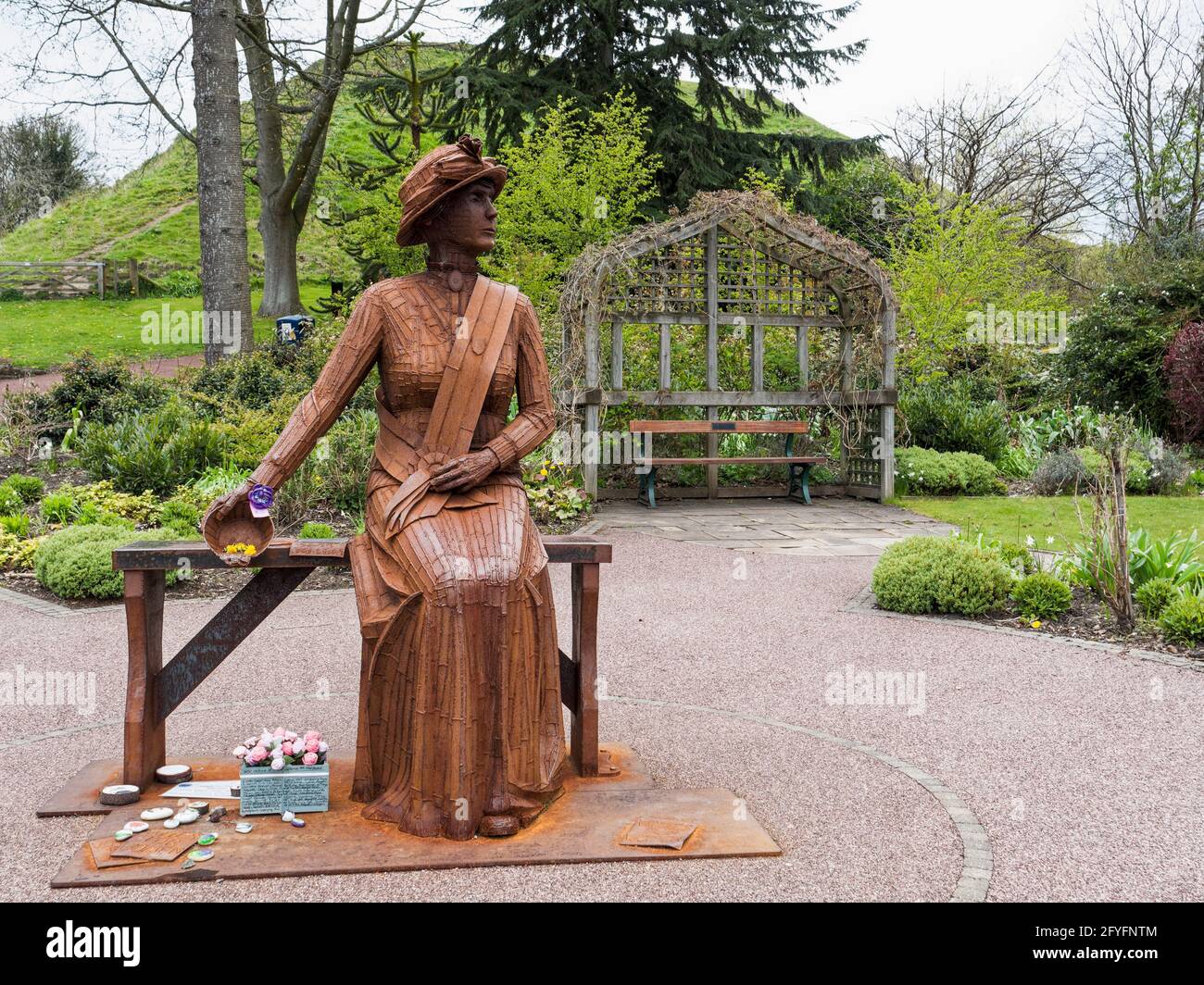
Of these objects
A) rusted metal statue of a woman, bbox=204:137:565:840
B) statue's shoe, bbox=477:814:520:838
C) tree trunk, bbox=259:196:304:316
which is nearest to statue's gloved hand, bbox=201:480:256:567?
rusted metal statue of a woman, bbox=204:137:565:840

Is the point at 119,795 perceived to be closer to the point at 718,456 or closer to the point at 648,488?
the point at 648,488

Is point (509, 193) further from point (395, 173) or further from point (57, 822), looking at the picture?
point (57, 822)

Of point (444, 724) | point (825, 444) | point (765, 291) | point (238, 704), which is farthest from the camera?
point (825, 444)

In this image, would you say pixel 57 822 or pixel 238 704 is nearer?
pixel 57 822

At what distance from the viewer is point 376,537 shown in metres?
3.92

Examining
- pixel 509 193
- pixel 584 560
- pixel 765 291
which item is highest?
pixel 509 193

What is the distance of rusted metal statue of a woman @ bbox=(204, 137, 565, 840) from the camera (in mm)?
3629

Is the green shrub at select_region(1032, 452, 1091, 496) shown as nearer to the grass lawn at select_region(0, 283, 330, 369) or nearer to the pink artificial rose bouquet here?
the pink artificial rose bouquet

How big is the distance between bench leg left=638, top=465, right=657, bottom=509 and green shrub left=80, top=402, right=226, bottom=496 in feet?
15.6

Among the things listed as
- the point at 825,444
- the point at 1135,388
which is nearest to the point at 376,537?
the point at 825,444

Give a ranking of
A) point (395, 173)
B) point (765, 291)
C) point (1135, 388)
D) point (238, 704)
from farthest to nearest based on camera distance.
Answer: point (395, 173) < point (1135, 388) < point (765, 291) < point (238, 704)

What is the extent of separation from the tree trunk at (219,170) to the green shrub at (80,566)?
6622 mm

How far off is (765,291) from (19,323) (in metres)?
21.2

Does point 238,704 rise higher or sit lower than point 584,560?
lower
